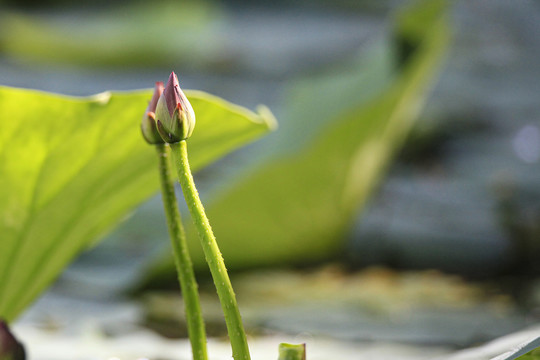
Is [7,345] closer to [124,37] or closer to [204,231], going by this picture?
[204,231]

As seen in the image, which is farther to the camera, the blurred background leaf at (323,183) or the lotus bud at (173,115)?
the blurred background leaf at (323,183)

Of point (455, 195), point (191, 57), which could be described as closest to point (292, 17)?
point (191, 57)

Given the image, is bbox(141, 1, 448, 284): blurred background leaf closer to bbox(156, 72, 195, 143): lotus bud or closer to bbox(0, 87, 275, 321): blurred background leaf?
bbox(0, 87, 275, 321): blurred background leaf

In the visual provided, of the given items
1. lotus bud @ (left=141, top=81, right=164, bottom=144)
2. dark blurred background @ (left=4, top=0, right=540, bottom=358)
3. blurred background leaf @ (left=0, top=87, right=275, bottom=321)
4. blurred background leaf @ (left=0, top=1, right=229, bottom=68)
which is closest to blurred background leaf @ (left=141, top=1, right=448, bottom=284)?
dark blurred background @ (left=4, top=0, right=540, bottom=358)

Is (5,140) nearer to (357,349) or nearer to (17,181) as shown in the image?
(17,181)

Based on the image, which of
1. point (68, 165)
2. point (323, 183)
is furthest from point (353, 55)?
point (68, 165)

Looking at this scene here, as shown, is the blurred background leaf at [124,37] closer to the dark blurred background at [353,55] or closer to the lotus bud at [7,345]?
the dark blurred background at [353,55]

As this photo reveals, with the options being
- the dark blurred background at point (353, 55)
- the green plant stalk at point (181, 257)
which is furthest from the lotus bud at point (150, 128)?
the dark blurred background at point (353, 55)
